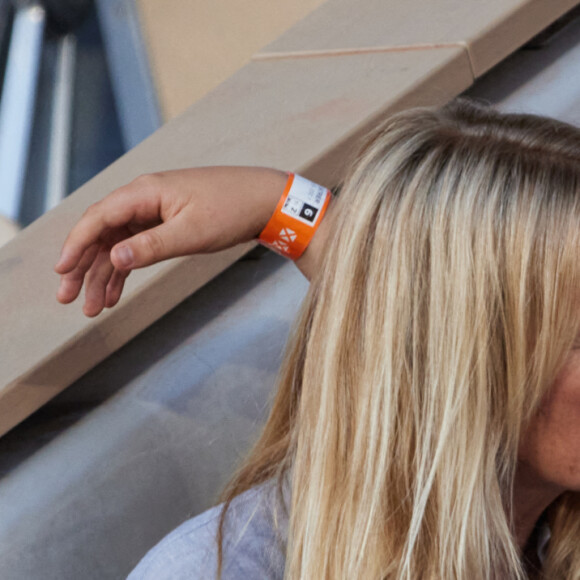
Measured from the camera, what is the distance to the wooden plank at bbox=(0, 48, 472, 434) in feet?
3.46

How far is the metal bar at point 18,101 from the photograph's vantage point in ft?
9.87

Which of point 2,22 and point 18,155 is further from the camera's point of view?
point 2,22

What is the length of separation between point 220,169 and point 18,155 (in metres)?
2.40

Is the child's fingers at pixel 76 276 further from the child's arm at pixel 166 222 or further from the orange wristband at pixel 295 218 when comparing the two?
the orange wristband at pixel 295 218

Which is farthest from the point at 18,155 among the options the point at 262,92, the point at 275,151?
the point at 275,151

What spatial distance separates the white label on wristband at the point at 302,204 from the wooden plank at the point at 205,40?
8.21 feet

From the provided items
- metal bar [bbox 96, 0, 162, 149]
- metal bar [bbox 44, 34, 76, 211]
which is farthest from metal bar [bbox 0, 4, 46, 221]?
metal bar [bbox 96, 0, 162, 149]

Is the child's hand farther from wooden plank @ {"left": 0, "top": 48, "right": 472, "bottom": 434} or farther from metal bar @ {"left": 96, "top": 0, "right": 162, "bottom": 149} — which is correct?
metal bar @ {"left": 96, "top": 0, "right": 162, "bottom": 149}

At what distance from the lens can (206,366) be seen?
3.83 feet

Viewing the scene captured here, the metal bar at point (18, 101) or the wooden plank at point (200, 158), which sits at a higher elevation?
the wooden plank at point (200, 158)

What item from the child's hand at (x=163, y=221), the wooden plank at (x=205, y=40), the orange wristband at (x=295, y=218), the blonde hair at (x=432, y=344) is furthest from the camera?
the wooden plank at (x=205, y=40)

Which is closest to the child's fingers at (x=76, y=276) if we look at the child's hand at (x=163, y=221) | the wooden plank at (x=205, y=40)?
the child's hand at (x=163, y=221)

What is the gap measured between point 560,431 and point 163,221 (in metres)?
0.49

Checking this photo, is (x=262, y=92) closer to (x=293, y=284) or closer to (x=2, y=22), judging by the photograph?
(x=293, y=284)
